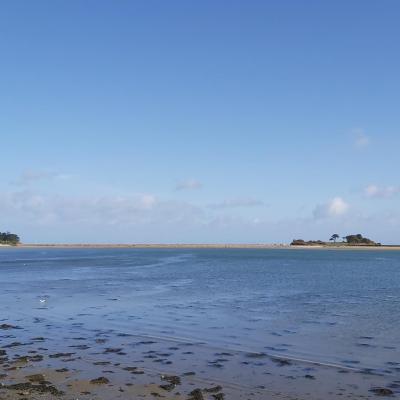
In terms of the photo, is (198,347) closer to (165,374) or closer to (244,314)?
(165,374)

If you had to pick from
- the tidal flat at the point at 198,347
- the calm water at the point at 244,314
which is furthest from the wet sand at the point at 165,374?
the calm water at the point at 244,314

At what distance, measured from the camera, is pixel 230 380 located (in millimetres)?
14656

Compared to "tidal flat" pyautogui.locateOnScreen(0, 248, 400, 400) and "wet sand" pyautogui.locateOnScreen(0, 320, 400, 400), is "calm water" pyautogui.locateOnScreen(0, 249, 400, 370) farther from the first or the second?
"wet sand" pyautogui.locateOnScreen(0, 320, 400, 400)

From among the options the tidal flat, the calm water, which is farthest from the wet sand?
the calm water

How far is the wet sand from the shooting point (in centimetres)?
1333

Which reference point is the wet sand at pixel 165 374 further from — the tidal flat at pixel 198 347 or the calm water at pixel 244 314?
the calm water at pixel 244 314

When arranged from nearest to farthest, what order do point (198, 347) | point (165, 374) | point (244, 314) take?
point (165, 374) < point (198, 347) < point (244, 314)

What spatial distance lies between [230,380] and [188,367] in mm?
1932

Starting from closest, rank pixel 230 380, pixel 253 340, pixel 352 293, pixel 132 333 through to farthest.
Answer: pixel 230 380
pixel 253 340
pixel 132 333
pixel 352 293

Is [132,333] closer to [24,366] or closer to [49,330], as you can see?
[49,330]

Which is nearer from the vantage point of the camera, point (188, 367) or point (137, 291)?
point (188, 367)

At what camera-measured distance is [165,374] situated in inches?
599

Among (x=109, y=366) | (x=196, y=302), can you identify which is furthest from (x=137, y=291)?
(x=109, y=366)

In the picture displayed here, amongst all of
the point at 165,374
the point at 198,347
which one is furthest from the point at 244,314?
the point at 165,374
